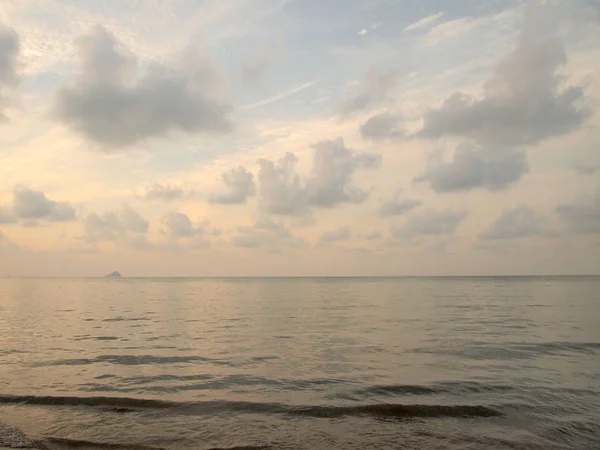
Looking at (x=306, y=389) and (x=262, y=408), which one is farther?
(x=306, y=389)

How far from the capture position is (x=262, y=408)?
14375 mm

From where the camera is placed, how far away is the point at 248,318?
1703 inches

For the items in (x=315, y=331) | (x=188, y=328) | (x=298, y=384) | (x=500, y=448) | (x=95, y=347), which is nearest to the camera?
(x=500, y=448)

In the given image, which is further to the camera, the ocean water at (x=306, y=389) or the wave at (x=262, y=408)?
the wave at (x=262, y=408)

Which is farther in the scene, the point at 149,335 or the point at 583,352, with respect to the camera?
the point at 149,335

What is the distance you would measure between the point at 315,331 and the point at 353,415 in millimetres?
19497

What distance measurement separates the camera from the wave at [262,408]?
13867 millimetres

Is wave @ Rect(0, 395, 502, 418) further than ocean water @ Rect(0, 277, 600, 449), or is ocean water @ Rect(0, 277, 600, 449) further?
wave @ Rect(0, 395, 502, 418)

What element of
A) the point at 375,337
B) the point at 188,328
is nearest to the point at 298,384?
the point at 375,337

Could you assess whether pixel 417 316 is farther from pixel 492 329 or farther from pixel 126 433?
pixel 126 433

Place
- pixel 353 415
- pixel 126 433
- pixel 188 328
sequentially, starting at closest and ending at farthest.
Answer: pixel 126 433 → pixel 353 415 → pixel 188 328

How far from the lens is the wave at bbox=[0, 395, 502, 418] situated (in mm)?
13867

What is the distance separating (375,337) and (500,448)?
18.7 metres

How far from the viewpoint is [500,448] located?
11.1m
